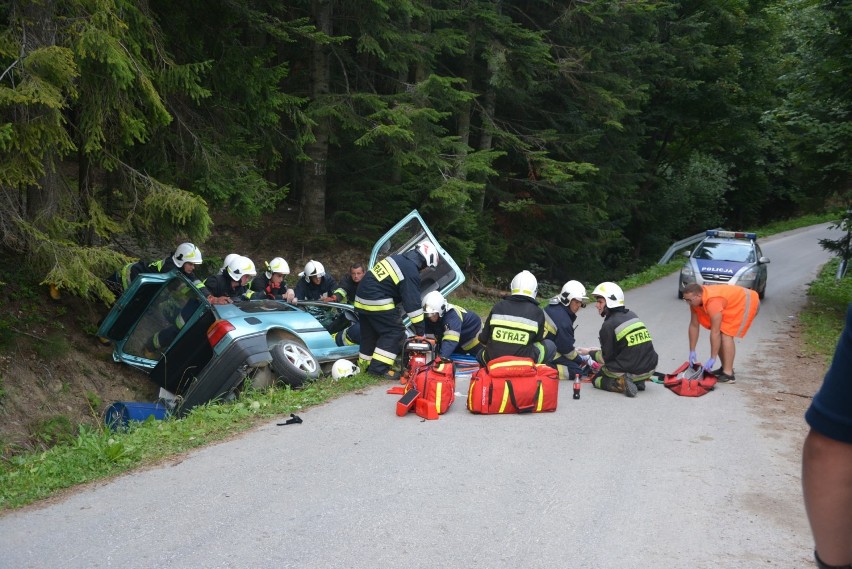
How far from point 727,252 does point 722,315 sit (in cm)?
1088

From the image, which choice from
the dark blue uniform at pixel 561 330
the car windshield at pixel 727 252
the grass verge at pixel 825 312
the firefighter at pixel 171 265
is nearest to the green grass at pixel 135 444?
the dark blue uniform at pixel 561 330

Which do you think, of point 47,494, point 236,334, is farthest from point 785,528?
point 236,334

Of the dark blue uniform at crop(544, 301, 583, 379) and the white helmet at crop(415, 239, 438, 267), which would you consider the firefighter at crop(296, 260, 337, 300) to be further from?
the dark blue uniform at crop(544, 301, 583, 379)

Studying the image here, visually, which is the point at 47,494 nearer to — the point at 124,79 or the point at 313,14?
the point at 124,79

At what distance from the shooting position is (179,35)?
11.1 metres

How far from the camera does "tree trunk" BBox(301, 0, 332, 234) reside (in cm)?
1481

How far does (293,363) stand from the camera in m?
8.68

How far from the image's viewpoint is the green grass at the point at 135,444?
5328mm

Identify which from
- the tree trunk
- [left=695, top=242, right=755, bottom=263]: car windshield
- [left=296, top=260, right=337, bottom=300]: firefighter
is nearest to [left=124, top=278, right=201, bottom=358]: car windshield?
[left=296, top=260, right=337, bottom=300]: firefighter

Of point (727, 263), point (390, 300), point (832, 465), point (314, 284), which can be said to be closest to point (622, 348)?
point (390, 300)

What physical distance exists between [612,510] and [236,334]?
4.64 m

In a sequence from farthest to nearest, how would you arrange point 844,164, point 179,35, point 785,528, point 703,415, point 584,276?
point 584,276 < point 844,164 < point 179,35 < point 703,415 < point 785,528

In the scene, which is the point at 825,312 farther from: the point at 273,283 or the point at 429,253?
the point at 273,283

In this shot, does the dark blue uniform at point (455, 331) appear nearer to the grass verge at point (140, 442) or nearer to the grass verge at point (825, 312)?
the grass verge at point (140, 442)
